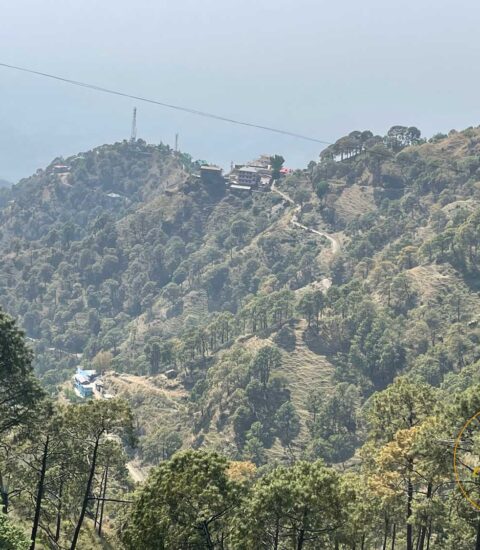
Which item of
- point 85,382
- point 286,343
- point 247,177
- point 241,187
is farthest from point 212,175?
point 286,343

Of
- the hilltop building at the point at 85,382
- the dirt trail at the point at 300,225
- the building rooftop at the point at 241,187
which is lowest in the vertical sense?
the hilltop building at the point at 85,382

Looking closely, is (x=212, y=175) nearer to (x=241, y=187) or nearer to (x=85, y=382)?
(x=241, y=187)

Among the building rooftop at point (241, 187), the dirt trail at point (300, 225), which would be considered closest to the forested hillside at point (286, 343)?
the dirt trail at point (300, 225)

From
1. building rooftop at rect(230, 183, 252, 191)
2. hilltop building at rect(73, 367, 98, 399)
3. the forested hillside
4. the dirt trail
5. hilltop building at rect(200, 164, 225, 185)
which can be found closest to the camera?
the forested hillside

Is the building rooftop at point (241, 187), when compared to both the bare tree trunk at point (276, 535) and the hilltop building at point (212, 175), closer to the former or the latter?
the hilltop building at point (212, 175)

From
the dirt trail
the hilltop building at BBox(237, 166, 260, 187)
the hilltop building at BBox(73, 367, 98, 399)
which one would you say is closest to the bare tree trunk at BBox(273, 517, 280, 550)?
the hilltop building at BBox(73, 367, 98, 399)

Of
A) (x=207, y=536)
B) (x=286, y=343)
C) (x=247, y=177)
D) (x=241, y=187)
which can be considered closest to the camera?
(x=207, y=536)

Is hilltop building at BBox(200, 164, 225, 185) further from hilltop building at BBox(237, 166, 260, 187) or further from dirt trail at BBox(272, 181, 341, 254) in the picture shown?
dirt trail at BBox(272, 181, 341, 254)

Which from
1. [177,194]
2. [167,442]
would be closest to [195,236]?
[177,194]

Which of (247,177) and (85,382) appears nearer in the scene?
(85,382)
